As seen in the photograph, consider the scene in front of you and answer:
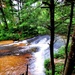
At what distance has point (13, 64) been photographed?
13414 millimetres

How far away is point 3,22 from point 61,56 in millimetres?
13285

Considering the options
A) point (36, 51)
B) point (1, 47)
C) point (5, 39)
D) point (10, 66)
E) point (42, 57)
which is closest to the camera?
point (10, 66)

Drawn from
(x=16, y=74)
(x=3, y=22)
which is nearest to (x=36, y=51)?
(x=16, y=74)

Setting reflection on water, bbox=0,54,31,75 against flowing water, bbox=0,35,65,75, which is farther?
flowing water, bbox=0,35,65,75

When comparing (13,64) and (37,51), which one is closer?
(13,64)

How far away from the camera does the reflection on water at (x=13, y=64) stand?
1192 cm

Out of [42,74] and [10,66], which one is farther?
[10,66]

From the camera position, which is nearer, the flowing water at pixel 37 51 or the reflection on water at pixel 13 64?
the reflection on water at pixel 13 64

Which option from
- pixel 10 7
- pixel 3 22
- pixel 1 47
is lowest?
pixel 1 47

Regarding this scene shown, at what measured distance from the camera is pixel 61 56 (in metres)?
13.2

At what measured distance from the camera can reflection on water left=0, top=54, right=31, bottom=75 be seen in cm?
1192

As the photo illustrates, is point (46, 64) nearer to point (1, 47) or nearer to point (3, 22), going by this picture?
point (1, 47)

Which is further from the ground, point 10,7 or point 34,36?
point 10,7

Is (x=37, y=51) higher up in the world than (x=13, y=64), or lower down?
lower down
